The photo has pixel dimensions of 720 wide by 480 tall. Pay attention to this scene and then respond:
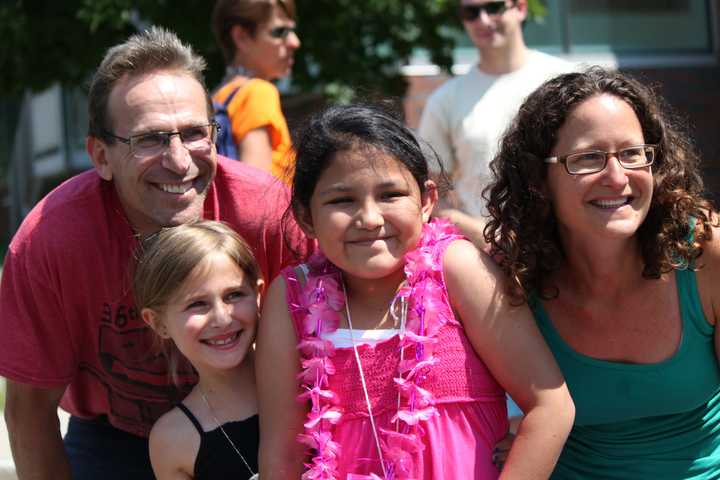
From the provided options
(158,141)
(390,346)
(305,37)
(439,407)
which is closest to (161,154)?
(158,141)

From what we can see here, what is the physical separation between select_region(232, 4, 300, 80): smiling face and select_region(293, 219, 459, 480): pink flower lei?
77.0 inches

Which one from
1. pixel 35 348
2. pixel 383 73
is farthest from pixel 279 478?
pixel 383 73

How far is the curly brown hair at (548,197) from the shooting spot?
2.78 metres

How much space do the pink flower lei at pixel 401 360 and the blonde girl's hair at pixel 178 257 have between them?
0.88 ft

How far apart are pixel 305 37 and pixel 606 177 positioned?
23.3 ft

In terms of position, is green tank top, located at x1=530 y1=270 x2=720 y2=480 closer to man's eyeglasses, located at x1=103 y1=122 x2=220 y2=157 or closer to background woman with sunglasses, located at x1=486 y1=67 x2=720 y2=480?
background woman with sunglasses, located at x1=486 y1=67 x2=720 y2=480

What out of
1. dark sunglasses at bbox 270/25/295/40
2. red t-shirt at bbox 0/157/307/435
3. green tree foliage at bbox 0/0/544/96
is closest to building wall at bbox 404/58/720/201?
green tree foliage at bbox 0/0/544/96

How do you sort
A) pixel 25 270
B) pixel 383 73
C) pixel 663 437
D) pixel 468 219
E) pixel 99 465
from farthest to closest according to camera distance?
1. pixel 383 73
2. pixel 468 219
3. pixel 99 465
4. pixel 25 270
5. pixel 663 437

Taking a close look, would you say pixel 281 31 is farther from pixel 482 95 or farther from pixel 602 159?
pixel 602 159

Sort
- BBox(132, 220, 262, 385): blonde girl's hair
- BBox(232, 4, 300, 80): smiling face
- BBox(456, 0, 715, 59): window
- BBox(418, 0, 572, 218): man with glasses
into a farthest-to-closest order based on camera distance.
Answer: BBox(456, 0, 715, 59): window, BBox(418, 0, 572, 218): man with glasses, BBox(232, 4, 300, 80): smiling face, BBox(132, 220, 262, 385): blonde girl's hair

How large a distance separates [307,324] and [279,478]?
414 millimetres

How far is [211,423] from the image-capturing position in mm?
2969

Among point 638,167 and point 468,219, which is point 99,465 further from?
point 638,167

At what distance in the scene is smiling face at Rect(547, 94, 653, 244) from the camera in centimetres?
272
